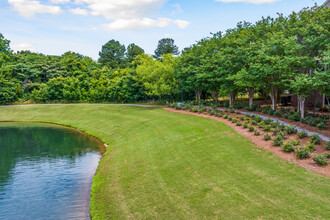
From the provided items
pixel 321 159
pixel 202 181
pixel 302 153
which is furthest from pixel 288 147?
pixel 202 181

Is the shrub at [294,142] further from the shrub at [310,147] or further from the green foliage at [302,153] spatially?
the green foliage at [302,153]

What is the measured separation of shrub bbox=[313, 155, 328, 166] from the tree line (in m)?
4.21

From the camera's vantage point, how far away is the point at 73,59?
63719 millimetres

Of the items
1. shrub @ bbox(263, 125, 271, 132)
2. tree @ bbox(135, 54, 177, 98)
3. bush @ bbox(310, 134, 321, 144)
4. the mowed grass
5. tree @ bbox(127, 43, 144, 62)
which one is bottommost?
the mowed grass

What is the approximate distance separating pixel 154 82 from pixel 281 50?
78.4 feet

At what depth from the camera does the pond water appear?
11.9m

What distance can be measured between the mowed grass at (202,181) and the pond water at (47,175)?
115 centimetres

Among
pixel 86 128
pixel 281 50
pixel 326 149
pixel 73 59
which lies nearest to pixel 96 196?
pixel 326 149

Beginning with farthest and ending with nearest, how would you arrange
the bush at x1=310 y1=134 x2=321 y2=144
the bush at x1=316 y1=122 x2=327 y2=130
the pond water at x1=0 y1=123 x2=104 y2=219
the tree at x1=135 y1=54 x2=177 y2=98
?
the tree at x1=135 y1=54 x2=177 y2=98
the bush at x1=316 y1=122 x2=327 y2=130
the bush at x1=310 y1=134 x2=321 y2=144
the pond water at x1=0 y1=123 x2=104 y2=219

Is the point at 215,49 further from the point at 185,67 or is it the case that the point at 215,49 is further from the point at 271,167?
the point at 271,167

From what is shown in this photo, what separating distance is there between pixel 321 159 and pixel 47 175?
16.8m

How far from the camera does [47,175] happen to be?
644 inches

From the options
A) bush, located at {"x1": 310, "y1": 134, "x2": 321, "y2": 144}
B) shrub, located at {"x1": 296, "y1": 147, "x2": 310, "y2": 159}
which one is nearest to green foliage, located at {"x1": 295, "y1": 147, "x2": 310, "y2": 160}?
shrub, located at {"x1": 296, "y1": 147, "x2": 310, "y2": 159}

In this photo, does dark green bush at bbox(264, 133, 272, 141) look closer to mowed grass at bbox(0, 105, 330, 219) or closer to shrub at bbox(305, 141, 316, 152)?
mowed grass at bbox(0, 105, 330, 219)
